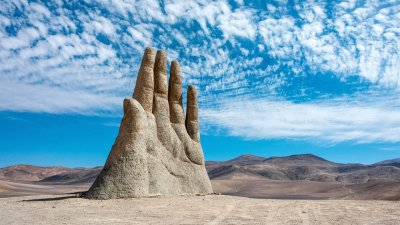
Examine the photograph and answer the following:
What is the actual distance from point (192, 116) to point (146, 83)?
175 inches

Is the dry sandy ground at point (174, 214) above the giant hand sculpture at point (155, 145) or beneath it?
beneath

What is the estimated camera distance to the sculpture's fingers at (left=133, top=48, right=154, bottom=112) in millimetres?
19625

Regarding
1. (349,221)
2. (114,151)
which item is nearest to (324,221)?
(349,221)

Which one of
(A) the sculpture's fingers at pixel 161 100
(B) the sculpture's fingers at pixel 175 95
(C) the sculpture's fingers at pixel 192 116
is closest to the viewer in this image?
(A) the sculpture's fingers at pixel 161 100

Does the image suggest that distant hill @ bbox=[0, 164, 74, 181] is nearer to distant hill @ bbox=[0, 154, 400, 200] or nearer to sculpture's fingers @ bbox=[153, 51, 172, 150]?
distant hill @ bbox=[0, 154, 400, 200]

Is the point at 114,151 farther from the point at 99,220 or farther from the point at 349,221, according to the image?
the point at 349,221

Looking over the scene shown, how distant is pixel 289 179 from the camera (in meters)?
83.2

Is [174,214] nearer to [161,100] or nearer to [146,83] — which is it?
[146,83]

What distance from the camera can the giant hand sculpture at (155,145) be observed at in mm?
16234

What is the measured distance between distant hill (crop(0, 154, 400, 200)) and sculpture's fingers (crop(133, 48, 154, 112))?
18520 mm

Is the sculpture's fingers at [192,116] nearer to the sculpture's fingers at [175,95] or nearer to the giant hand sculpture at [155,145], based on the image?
the giant hand sculpture at [155,145]

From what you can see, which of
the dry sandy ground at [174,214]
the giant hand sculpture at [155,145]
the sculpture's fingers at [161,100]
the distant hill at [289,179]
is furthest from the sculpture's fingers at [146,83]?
the distant hill at [289,179]

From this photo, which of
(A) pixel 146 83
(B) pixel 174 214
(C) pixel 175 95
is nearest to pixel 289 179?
(C) pixel 175 95

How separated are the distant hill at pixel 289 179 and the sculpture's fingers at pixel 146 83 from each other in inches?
729
